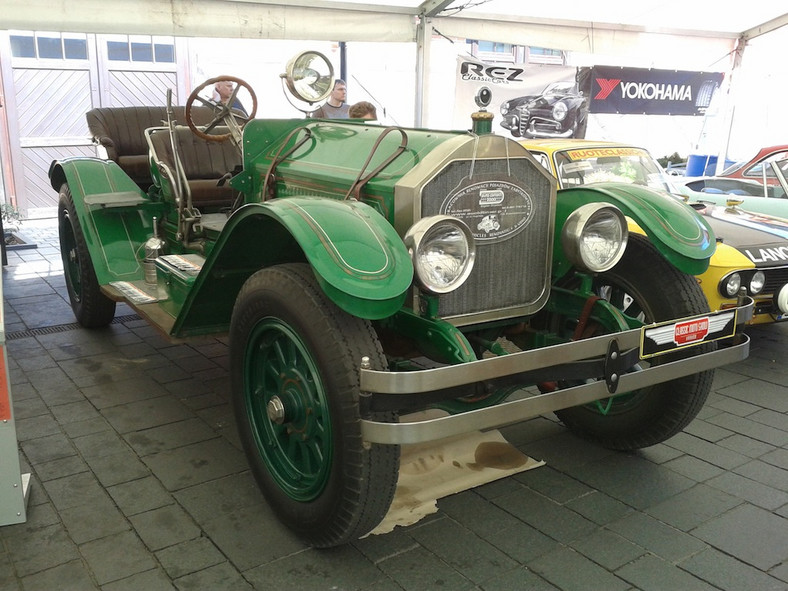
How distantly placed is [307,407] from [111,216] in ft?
8.92

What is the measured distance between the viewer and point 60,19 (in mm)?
5801

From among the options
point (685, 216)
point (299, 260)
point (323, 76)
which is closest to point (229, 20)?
point (323, 76)

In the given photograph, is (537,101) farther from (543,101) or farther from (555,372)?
(555,372)

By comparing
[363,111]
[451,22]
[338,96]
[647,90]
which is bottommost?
[363,111]

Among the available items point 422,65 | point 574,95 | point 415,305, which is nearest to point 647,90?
point 574,95

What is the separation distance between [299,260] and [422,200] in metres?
0.63

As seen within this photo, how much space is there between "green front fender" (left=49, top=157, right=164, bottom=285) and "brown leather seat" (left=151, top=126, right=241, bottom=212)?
29 cm

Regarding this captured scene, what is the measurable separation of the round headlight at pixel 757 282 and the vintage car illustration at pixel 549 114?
5619mm

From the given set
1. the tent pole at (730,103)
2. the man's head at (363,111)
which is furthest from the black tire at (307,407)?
the tent pole at (730,103)

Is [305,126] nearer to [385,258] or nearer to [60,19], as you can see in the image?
[385,258]

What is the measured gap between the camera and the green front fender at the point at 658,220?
8.70ft

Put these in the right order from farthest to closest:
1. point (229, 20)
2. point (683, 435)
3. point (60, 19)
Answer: point (229, 20), point (60, 19), point (683, 435)

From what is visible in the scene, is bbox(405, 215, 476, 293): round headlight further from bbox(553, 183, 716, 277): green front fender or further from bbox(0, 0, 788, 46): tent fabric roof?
bbox(0, 0, 788, 46): tent fabric roof

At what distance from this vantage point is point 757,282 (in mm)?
4207
